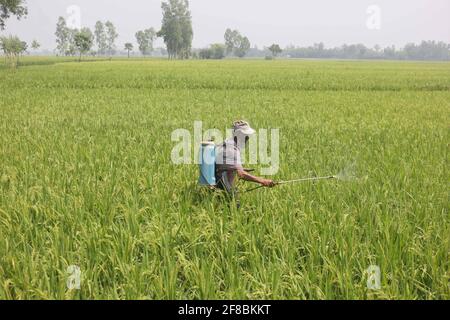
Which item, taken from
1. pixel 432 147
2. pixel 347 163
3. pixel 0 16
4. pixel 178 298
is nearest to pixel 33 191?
pixel 178 298

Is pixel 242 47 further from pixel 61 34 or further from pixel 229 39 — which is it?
pixel 61 34

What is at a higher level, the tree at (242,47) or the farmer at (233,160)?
the tree at (242,47)

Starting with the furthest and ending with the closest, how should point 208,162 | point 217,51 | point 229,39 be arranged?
point 229,39 → point 217,51 → point 208,162

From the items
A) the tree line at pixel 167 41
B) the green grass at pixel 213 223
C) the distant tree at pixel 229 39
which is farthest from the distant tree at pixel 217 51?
the green grass at pixel 213 223

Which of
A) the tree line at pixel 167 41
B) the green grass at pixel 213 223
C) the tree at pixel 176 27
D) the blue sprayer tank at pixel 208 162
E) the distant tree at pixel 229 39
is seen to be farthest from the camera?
the distant tree at pixel 229 39

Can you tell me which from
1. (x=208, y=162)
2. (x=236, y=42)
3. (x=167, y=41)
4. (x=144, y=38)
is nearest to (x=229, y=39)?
(x=236, y=42)

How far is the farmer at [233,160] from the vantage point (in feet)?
11.4

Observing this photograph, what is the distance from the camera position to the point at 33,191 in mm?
3895

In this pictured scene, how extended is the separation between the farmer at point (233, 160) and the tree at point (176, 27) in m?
83.1

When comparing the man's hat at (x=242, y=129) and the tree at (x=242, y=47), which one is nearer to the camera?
the man's hat at (x=242, y=129)

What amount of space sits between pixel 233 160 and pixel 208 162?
0.25 m

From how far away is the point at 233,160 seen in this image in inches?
140

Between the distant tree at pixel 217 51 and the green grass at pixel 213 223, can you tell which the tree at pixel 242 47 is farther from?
the green grass at pixel 213 223
